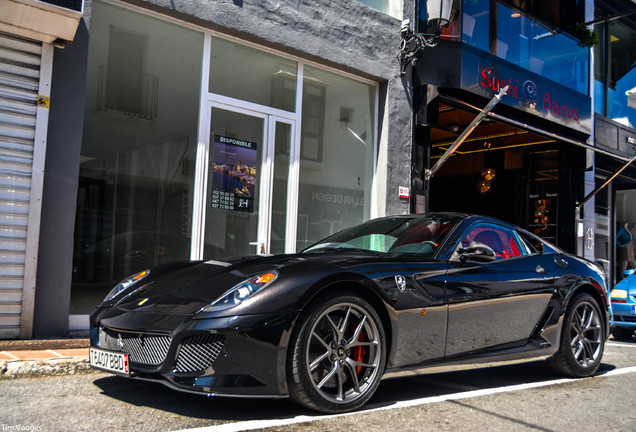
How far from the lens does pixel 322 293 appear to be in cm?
347

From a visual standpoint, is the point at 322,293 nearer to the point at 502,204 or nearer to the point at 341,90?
the point at 341,90

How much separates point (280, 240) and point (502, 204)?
8.25 m

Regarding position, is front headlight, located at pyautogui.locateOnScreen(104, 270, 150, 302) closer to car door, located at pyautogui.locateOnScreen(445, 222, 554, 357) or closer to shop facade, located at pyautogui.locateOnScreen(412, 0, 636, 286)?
car door, located at pyautogui.locateOnScreen(445, 222, 554, 357)

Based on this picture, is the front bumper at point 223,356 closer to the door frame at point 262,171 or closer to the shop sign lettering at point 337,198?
the door frame at point 262,171

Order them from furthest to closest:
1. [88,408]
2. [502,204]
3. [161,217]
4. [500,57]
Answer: [502,204] < [500,57] < [161,217] < [88,408]

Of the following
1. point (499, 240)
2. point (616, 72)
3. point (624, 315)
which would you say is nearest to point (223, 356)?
point (499, 240)

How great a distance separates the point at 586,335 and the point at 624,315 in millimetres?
3759

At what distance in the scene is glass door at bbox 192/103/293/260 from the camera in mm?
7434

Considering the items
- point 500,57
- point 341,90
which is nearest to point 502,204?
point 500,57

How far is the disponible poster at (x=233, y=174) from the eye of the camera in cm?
757

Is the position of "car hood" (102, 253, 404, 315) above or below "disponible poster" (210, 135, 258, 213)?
below

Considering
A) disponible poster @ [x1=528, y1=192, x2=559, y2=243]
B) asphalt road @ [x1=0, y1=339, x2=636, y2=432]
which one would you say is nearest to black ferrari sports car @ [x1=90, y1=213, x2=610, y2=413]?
asphalt road @ [x1=0, y1=339, x2=636, y2=432]

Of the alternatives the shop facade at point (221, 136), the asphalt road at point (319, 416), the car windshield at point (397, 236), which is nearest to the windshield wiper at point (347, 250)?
the car windshield at point (397, 236)

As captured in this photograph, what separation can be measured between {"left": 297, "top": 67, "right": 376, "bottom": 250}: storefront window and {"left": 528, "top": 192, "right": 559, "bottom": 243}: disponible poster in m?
5.96
